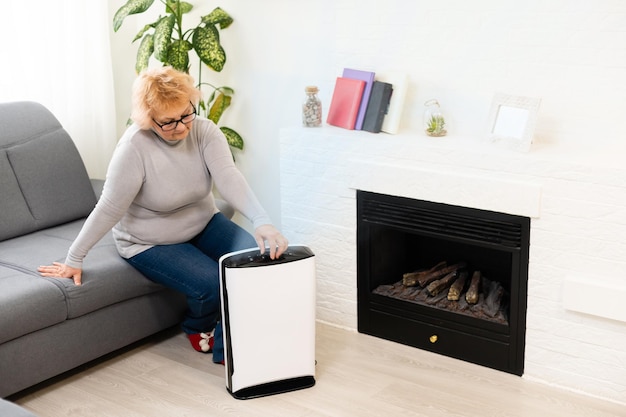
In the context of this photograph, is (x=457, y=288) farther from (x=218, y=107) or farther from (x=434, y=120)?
(x=218, y=107)

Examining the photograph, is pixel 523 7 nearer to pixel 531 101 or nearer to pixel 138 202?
pixel 531 101

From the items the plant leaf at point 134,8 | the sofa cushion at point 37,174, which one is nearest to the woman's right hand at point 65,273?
the sofa cushion at point 37,174

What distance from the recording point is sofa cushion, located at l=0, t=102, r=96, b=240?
130 inches

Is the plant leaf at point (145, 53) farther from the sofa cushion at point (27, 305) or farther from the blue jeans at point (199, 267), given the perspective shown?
the sofa cushion at point (27, 305)

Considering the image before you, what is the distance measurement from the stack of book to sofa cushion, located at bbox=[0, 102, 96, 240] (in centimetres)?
114

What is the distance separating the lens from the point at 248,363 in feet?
9.05

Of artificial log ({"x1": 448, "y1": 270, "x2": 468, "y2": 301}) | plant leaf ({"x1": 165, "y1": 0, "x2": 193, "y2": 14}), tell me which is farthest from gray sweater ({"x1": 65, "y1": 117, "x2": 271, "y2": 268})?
plant leaf ({"x1": 165, "y1": 0, "x2": 193, "y2": 14})

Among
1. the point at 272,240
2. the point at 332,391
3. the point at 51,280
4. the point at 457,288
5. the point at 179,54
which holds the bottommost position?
the point at 332,391

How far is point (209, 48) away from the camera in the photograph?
3559 mm

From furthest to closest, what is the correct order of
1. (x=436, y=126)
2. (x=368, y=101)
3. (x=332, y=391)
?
(x=368, y=101)
(x=436, y=126)
(x=332, y=391)

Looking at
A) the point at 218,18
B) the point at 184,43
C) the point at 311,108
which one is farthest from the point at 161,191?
the point at 218,18

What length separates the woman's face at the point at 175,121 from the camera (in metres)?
2.76

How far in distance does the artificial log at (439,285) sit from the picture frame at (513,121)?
23.9 inches

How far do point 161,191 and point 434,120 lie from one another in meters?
1.03
